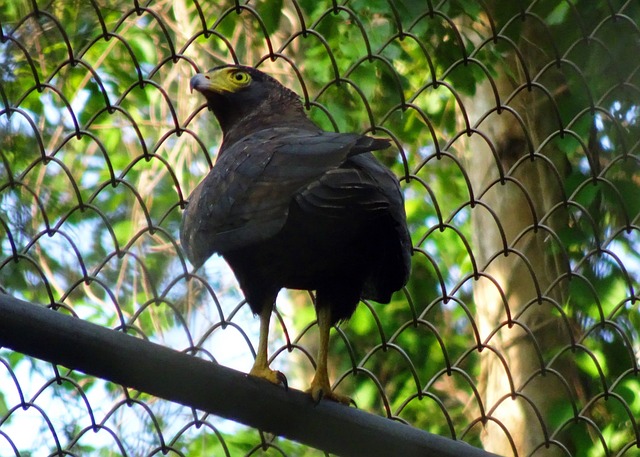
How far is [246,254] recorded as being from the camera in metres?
2.91

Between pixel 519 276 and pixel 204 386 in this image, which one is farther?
pixel 519 276

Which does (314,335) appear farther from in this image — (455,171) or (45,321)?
(45,321)

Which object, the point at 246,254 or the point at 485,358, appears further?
the point at 485,358

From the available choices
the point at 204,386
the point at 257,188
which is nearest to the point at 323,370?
the point at 257,188

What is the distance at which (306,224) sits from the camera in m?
2.71

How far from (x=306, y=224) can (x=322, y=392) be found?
0.42m

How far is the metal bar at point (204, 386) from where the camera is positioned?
2.07 meters

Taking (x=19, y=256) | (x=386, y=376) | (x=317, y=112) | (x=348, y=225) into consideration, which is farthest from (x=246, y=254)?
(x=386, y=376)

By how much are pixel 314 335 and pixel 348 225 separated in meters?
4.57

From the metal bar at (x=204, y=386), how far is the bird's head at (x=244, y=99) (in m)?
1.40

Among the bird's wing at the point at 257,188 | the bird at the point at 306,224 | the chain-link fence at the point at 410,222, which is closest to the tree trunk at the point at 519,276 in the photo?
the chain-link fence at the point at 410,222

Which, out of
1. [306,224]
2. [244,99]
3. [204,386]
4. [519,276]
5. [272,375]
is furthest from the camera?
[519,276]

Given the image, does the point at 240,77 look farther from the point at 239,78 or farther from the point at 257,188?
the point at 257,188

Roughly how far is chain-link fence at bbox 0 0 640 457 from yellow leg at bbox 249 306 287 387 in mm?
61
